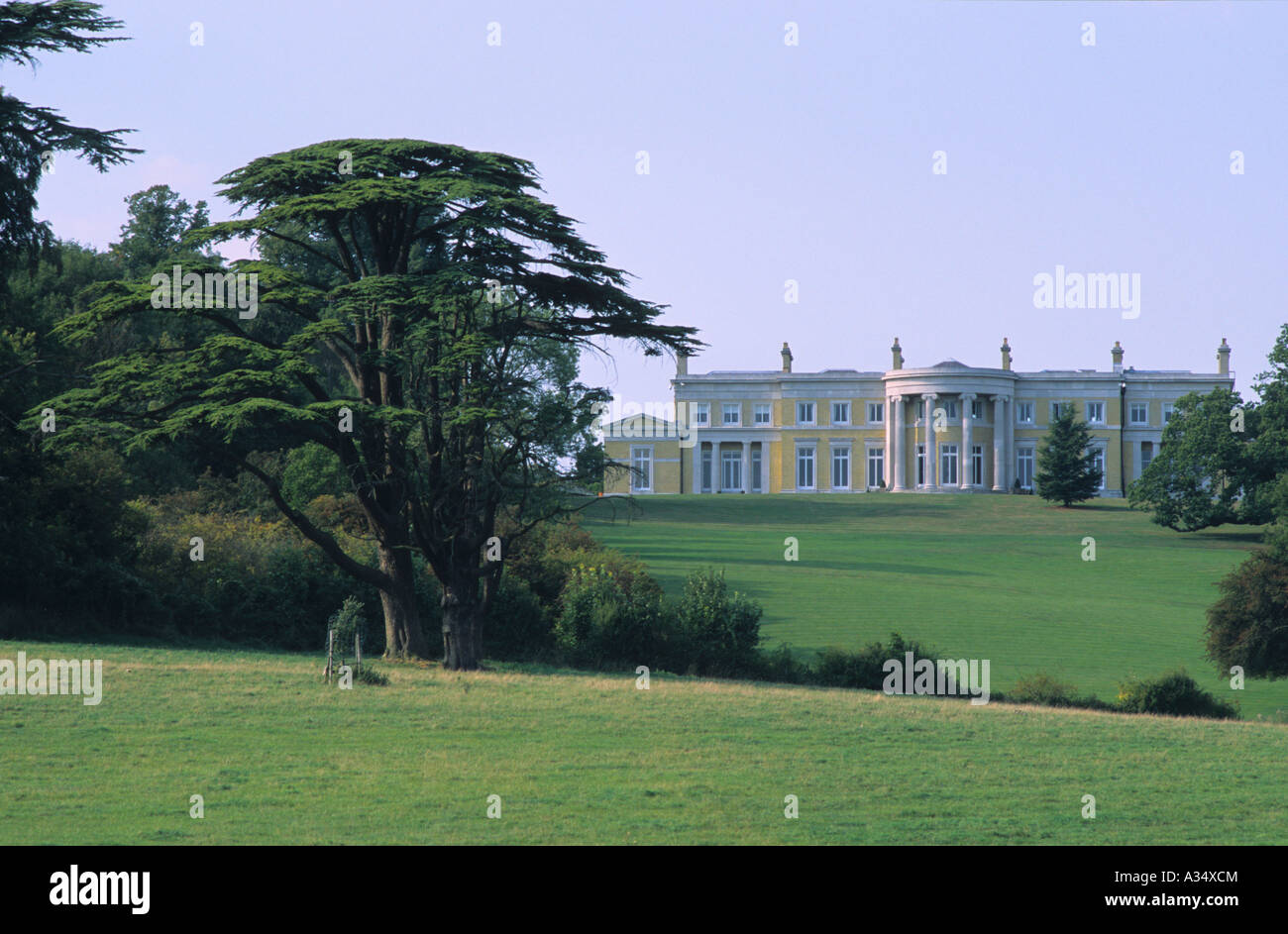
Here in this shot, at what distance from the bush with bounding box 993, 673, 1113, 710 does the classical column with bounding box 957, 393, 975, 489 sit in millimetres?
66263

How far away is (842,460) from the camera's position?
9750cm

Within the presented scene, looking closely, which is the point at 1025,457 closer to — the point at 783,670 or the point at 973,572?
the point at 973,572

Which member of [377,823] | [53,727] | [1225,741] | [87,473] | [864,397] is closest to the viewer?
[377,823]

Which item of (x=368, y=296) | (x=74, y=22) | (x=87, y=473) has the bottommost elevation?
(x=87, y=473)

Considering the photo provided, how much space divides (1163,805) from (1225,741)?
6.31 metres

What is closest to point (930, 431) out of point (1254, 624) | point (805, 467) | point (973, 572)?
point (805, 467)

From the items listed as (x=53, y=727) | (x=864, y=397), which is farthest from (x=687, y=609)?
(x=864, y=397)

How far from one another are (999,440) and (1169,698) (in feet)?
227

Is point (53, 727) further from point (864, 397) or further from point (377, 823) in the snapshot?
point (864, 397)

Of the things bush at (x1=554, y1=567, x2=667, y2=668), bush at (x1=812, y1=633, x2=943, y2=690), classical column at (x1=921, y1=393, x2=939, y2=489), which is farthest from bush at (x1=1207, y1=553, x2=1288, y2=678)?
classical column at (x1=921, y1=393, x2=939, y2=489)

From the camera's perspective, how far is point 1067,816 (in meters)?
12.2

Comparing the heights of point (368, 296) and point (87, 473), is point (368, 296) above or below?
above

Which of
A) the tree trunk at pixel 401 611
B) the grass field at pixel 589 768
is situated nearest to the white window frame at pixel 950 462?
the tree trunk at pixel 401 611

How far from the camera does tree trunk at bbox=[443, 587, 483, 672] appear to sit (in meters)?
26.5
